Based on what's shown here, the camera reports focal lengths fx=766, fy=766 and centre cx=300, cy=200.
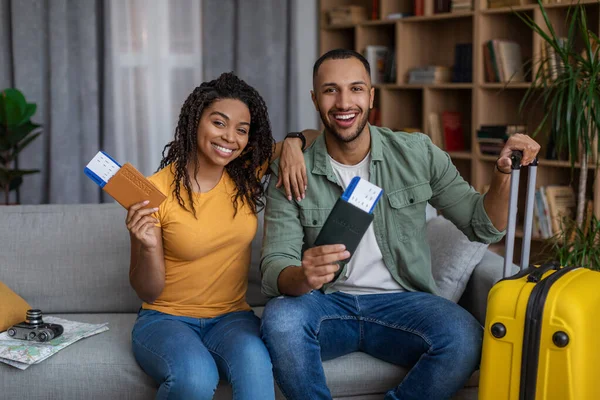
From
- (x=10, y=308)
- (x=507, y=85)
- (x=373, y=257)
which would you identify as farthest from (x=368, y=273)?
(x=507, y=85)

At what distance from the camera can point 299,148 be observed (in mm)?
2066

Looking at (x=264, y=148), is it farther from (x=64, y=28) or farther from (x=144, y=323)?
(x=64, y=28)

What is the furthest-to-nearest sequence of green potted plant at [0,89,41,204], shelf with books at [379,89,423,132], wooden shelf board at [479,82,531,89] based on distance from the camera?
shelf with books at [379,89,423,132] < wooden shelf board at [479,82,531,89] < green potted plant at [0,89,41,204]

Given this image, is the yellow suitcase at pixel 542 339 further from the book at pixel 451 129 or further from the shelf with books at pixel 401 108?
the shelf with books at pixel 401 108

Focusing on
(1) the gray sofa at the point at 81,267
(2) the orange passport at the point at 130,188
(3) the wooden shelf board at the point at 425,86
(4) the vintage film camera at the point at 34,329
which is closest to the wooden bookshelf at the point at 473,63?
(3) the wooden shelf board at the point at 425,86

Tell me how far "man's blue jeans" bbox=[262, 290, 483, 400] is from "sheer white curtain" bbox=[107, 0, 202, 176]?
8.31 ft

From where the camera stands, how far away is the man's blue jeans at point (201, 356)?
171 centimetres

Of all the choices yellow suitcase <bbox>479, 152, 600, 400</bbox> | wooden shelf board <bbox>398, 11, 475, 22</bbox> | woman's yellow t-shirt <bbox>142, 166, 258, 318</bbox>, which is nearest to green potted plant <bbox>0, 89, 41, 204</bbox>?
woman's yellow t-shirt <bbox>142, 166, 258, 318</bbox>

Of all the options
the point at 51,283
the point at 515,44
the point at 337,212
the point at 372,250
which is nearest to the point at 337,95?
the point at 372,250

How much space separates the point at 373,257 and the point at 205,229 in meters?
0.44

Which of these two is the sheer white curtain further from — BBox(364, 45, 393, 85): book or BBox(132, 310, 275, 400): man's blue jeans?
BBox(132, 310, 275, 400): man's blue jeans

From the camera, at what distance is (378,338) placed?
6.24ft

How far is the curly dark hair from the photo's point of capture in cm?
197

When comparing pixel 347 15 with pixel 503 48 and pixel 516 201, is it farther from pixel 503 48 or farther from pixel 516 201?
pixel 516 201
